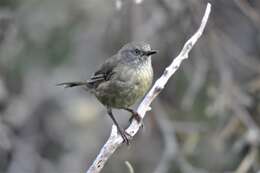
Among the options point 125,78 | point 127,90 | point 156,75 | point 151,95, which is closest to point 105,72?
point 125,78

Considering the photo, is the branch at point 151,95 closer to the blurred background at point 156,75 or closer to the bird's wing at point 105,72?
the bird's wing at point 105,72

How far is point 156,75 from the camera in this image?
30.9 ft

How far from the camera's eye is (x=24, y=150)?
29.6 feet

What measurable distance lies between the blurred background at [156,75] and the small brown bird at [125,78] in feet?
1.55

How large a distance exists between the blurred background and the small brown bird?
471 mm

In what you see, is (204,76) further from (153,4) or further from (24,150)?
(24,150)

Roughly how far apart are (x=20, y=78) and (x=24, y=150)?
0.92 m

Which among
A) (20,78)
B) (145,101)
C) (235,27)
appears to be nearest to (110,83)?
(145,101)

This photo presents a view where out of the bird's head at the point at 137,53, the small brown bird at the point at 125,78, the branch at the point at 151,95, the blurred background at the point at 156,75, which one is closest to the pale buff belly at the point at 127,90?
the small brown bird at the point at 125,78

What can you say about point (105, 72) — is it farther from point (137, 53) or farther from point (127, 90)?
point (127, 90)

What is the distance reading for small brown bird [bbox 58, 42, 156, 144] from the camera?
5918 millimetres

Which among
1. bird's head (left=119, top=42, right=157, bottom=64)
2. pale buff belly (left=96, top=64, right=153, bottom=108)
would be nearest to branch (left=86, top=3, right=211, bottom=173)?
pale buff belly (left=96, top=64, right=153, bottom=108)

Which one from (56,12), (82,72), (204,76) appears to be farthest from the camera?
(82,72)

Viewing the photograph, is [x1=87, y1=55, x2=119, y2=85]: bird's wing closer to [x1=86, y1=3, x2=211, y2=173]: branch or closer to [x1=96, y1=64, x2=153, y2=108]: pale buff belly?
[x1=96, y1=64, x2=153, y2=108]: pale buff belly
